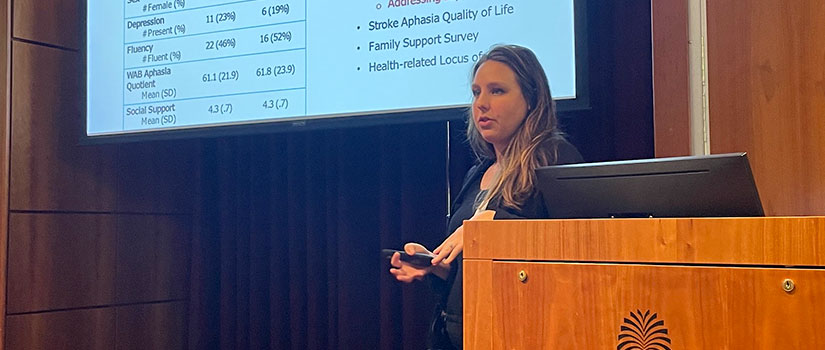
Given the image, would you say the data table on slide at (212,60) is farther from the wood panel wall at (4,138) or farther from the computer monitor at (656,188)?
the computer monitor at (656,188)

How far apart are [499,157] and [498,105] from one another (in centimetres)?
10

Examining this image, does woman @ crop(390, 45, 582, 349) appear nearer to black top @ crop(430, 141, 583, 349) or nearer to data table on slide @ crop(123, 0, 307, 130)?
black top @ crop(430, 141, 583, 349)

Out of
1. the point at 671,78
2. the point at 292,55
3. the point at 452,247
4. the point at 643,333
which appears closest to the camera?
the point at 643,333

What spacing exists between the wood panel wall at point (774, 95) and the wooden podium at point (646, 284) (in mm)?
719

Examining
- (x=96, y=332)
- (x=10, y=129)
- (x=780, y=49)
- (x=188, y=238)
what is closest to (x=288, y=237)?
(x=188, y=238)

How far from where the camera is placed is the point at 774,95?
5.40 feet

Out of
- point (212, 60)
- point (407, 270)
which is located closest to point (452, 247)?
point (407, 270)

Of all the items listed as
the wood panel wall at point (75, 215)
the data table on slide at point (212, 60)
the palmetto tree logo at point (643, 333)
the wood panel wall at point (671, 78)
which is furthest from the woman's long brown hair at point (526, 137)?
the wood panel wall at point (75, 215)

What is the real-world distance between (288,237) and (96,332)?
0.68 m

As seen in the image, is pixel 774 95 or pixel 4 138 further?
pixel 4 138

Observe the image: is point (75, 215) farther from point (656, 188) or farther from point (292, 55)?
point (656, 188)

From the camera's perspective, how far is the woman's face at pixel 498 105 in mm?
1698

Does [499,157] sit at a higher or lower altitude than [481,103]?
lower

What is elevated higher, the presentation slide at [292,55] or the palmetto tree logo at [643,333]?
the presentation slide at [292,55]
